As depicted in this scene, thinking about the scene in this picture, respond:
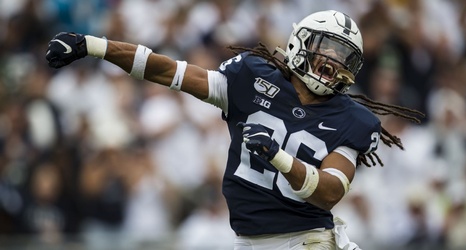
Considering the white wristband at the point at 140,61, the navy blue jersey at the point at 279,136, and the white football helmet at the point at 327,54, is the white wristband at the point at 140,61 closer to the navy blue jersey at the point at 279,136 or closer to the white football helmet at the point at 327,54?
the navy blue jersey at the point at 279,136

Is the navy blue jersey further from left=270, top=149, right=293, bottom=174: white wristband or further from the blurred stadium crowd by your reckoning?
the blurred stadium crowd

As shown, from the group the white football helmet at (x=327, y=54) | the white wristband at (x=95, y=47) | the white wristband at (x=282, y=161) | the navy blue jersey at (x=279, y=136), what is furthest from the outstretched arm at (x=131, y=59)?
the white wristband at (x=282, y=161)

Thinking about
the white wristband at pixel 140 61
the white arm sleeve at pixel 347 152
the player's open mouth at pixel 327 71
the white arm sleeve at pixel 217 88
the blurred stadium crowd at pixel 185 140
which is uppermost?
the player's open mouth at pixel 327 71

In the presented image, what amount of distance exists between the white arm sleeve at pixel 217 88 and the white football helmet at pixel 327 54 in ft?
1.29

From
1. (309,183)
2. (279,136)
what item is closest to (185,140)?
(279,136)

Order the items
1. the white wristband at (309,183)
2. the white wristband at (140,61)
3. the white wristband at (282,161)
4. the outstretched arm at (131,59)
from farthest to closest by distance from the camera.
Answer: the white wristband at (140,61), the outstretched arm at (131,59), the white wristband at (309,183), the white wristband at (282,161)

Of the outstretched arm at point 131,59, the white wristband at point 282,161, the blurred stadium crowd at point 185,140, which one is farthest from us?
the blurred stadium crowd at point 185,140

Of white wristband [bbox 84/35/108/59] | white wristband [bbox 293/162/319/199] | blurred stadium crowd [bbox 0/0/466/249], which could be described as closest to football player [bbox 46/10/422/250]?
white wristband [bbox 84/35/108/59]

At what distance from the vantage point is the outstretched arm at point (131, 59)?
580 centimetres

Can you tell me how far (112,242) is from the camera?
995cm

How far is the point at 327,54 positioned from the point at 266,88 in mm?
387

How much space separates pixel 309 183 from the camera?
222 inches

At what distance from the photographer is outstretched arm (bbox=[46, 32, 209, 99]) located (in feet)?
19.0

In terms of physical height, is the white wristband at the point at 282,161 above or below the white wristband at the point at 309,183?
above
